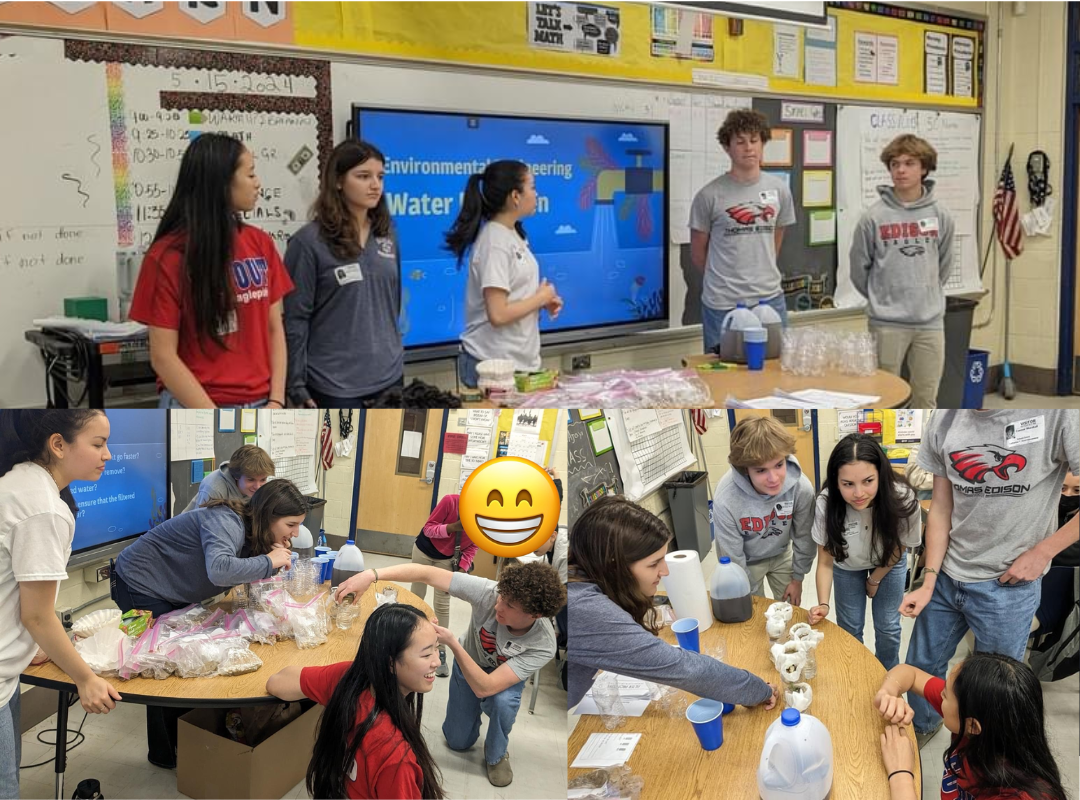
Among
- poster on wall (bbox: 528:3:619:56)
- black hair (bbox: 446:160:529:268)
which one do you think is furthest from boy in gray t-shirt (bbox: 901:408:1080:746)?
poster on wall (bbox: 528:3:619:56)

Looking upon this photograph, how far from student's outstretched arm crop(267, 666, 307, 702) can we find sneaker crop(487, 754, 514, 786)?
31 centimetres

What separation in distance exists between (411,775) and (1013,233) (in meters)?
7.31

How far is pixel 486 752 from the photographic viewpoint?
5.16 ft

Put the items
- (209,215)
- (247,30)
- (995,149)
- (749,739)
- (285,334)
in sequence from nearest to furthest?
(749,739) → (209,215) → (285,334) → (247,30) → (995,149)

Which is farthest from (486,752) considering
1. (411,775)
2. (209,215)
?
(209,215)

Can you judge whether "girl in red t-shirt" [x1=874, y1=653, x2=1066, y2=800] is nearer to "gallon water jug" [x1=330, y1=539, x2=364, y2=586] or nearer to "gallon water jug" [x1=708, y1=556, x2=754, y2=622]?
"gallon water jug" [x1=708, y1=556, x2=754, y2=622]

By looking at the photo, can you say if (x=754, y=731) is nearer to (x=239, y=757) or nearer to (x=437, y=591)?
(x=437, y=591)

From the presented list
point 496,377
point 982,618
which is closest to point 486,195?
point 496,377

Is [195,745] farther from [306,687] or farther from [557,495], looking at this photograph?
[557,495]

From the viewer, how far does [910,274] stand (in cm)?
489

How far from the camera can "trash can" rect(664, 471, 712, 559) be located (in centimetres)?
154

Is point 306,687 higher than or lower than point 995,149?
lower

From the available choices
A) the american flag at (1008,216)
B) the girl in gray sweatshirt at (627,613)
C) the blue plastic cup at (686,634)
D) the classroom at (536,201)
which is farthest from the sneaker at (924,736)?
the american flag at (1008,216)

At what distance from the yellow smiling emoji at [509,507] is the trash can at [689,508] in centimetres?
18
